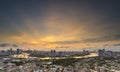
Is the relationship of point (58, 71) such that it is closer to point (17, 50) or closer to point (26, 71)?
point (26, 71)

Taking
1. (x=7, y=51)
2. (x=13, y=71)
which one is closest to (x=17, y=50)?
(x=7, y=51)

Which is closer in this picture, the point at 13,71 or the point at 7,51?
the point at 13,71

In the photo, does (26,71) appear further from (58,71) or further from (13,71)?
(58,71)

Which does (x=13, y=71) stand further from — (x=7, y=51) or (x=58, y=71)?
(x=7, y=51)

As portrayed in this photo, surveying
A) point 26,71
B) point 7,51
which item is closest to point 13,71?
point 26,71

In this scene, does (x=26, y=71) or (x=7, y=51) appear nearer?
(x=26, y=71)

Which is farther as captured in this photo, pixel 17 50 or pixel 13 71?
pixel 17 50

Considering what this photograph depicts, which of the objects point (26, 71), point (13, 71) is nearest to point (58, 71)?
point (26, 71)

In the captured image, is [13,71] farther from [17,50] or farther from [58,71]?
[17,50]
